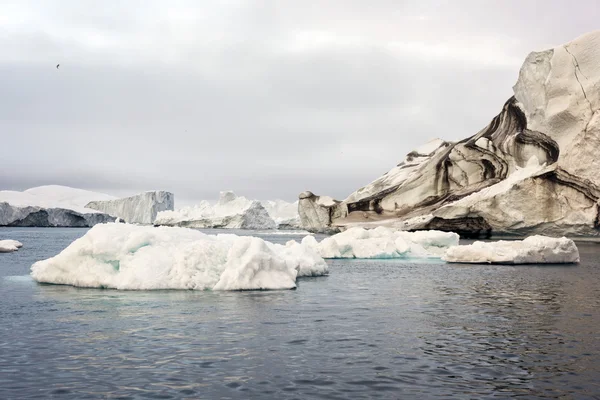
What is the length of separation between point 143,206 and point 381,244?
10084 cm

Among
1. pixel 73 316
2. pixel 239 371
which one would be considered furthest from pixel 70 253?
pixel 239 371

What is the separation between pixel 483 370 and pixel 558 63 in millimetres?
40801

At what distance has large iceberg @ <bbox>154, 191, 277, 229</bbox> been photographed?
102 m

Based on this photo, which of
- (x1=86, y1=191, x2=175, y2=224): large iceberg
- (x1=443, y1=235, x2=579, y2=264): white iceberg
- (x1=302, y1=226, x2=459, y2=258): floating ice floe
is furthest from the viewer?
(x1=86, y1=191, x2=175, y2=224): large iceberg

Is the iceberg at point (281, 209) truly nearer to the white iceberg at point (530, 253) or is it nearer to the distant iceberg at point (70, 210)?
the distant iceberg at point (70, 210)

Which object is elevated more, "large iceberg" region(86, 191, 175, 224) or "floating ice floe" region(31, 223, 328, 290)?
"large iceberg" region(86, 191, 175, 224)

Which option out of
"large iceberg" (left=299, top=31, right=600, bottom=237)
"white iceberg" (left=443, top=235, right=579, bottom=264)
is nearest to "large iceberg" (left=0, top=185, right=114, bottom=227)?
"large iceberg" (left=299, top=31, right=600, bottom=237)

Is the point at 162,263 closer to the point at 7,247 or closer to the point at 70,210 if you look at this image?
the point at 7,247

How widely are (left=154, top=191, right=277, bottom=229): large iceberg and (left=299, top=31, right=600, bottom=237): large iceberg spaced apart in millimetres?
Result: 47446

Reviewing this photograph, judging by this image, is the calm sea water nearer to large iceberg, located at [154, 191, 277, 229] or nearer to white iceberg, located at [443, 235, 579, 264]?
white iceberg, located at [443, 235, 579, 264]

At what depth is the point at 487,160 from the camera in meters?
48.7

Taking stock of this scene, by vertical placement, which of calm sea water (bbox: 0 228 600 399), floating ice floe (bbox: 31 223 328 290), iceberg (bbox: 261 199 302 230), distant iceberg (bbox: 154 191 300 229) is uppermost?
iceberg (bbox: 261 199 302 230)

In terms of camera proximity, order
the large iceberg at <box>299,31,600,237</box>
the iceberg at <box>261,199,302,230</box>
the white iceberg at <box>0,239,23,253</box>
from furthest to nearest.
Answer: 1. the iceberg at <box>261,199,302,230</box>
2. the large iceberg at <box>299,31,600,237</box>
3. the white iceberg at <box>0,239,23,253</box>

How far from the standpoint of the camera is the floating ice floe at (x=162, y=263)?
1485 cm
